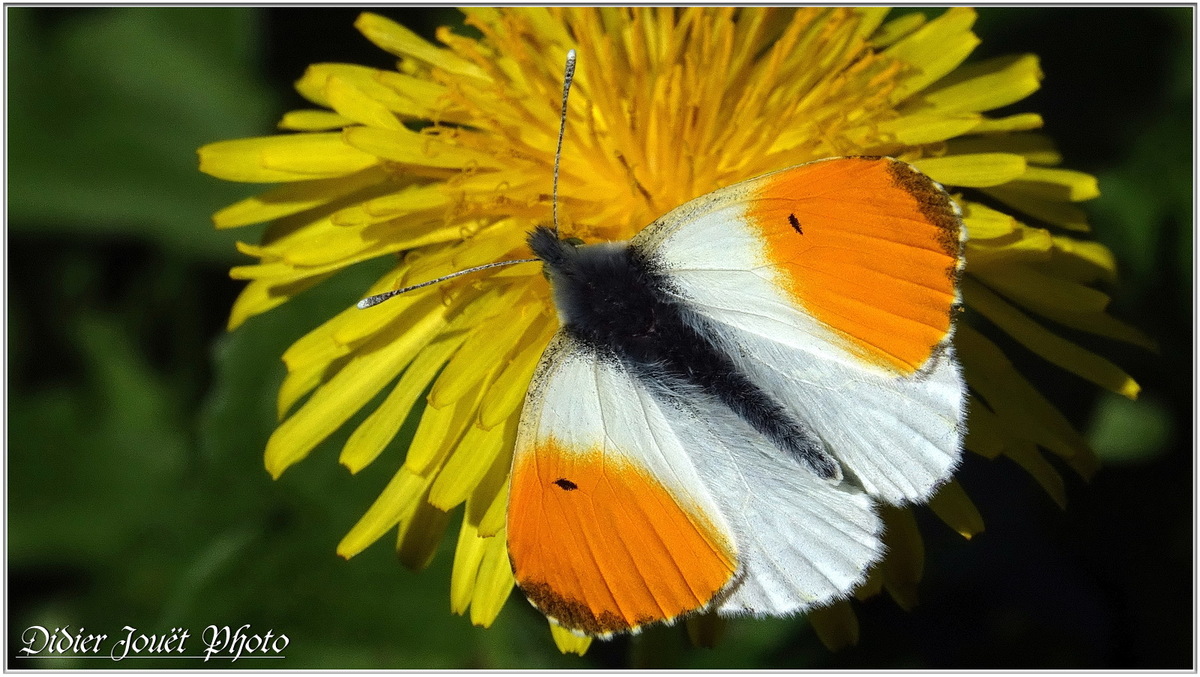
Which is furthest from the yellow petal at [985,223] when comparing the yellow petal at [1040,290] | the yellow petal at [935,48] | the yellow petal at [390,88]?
the yellow petal at [390,88]

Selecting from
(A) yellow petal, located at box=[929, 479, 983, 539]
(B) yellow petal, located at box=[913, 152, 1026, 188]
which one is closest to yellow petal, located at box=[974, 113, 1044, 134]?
(B) yellow petal, located at box=[913, 152, 1026, 188]

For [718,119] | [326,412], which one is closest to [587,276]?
[718,119]

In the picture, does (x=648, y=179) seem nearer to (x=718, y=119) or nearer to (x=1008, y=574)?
(x=718, y=119)

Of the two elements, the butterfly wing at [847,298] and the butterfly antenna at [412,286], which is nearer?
the butterfly wing at [847,298]

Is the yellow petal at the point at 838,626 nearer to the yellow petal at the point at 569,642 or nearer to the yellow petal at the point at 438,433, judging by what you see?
the yellow petal at the point at 569,642

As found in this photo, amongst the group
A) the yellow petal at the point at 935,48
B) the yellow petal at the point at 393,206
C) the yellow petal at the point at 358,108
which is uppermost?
the yellow petal at the point at 935,48

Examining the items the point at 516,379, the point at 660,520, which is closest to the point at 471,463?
the point at 516,379
